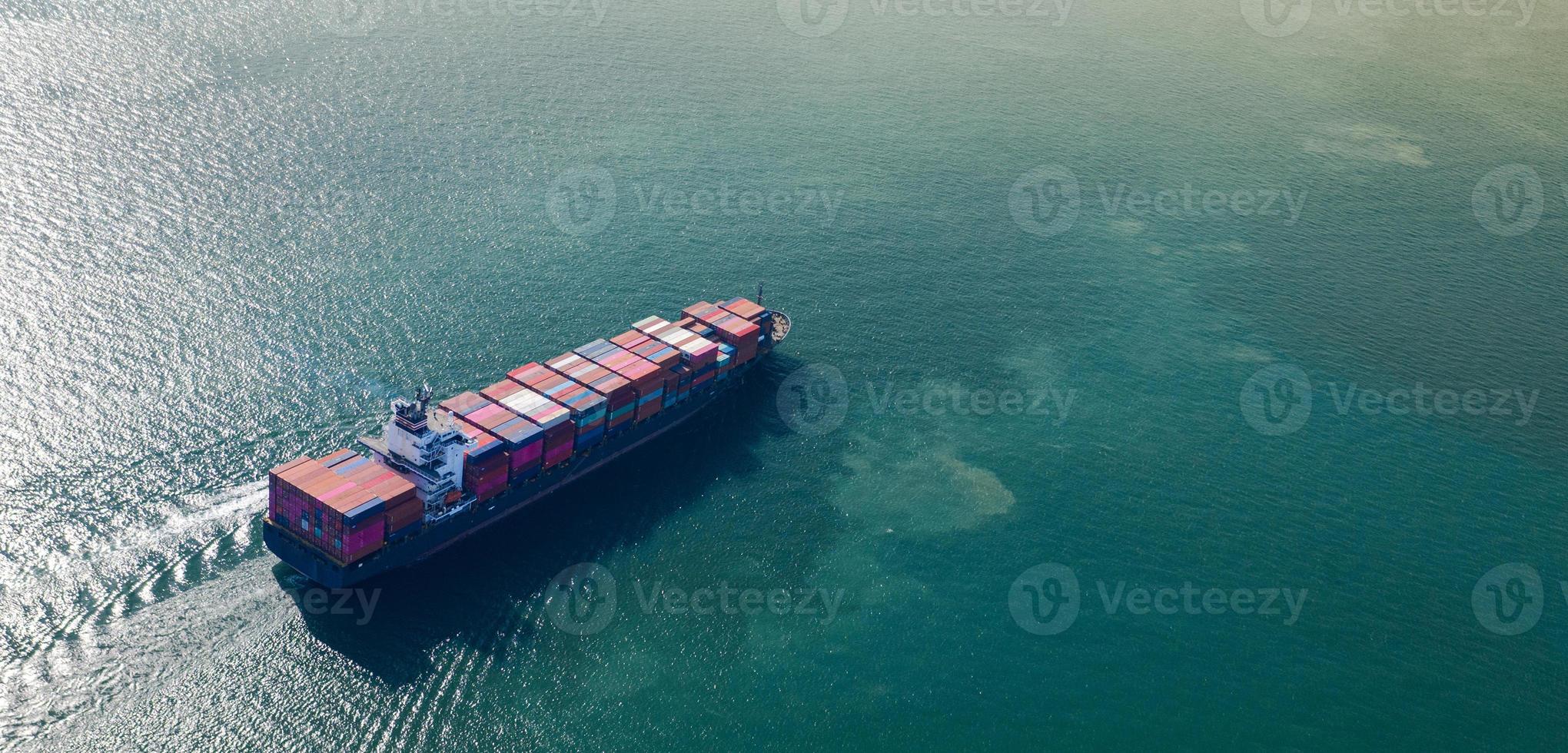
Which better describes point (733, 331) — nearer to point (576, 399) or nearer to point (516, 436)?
point (576, 399)

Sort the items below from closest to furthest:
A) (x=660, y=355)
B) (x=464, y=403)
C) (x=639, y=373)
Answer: (x=464, y=403)
(x=639, y=373)
(x=660, y=355)

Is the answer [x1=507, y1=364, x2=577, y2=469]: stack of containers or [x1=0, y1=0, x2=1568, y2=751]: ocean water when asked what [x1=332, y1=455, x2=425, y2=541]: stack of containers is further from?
[x1=507, y1=364, x2=577, y2=469]: stack of containers

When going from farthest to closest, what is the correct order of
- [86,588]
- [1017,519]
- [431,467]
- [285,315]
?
[285,315], [1017,519], [431,467], [86,588]

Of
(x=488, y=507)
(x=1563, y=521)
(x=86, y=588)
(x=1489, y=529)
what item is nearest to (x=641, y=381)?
(x=488, y=507)

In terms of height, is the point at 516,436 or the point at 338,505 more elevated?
the point at 516,436

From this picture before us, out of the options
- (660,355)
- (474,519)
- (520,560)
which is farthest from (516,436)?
(660,355)

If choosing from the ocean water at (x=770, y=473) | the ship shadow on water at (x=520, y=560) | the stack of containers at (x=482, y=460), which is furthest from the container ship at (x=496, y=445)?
the ocean water at (x=770, y=473)

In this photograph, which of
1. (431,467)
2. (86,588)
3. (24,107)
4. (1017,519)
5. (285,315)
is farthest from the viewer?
(24,107)

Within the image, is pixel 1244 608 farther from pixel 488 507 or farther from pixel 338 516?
pixel 338 516
